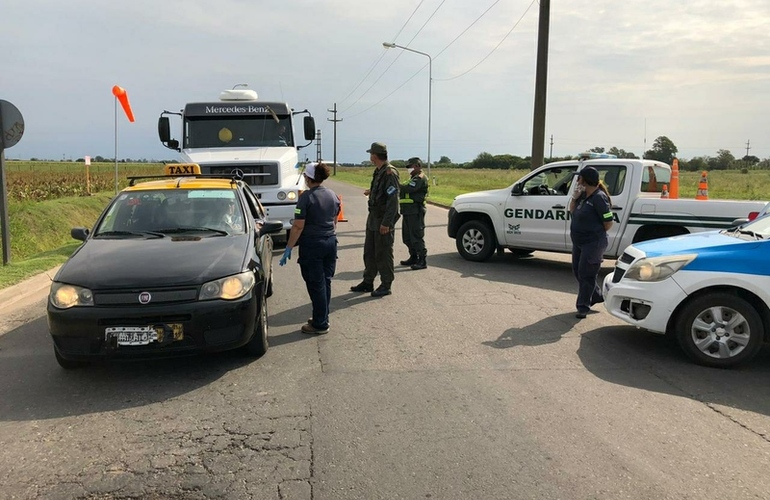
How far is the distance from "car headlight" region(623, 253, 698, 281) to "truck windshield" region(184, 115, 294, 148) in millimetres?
8974

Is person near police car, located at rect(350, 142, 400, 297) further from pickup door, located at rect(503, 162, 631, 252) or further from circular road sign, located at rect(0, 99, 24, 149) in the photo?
circular road sign, located at rect(0, 99, 24, 149)

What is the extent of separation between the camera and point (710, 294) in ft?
16.4

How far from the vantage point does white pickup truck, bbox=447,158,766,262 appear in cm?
821

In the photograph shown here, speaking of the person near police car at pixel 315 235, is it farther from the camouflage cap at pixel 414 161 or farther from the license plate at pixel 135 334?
the camouflage cap at pixel 414 161

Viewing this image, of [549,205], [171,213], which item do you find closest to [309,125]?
[549,205]

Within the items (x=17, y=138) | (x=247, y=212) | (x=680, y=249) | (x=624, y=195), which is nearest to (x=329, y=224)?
(x=247, y=212)

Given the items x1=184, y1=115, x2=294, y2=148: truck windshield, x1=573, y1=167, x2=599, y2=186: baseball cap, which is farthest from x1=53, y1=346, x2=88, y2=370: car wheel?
x1=184, y1=115, x2=294, y2=148: truck windshield

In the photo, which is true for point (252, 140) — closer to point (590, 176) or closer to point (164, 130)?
point (164, 130)

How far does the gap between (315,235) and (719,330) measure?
3.84 meters

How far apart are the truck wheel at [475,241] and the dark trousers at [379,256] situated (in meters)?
3.08

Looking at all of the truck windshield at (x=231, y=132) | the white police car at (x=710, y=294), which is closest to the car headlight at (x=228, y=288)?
the white police car at (x=710, y=294)

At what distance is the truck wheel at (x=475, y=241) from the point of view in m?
10.3

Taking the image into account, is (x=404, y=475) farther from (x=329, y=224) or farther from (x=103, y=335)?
(x=329, y=224)

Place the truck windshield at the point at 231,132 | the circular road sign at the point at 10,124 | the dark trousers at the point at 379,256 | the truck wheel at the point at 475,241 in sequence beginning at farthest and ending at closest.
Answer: the truck windshield at the point at 231,132
the truck wheel at the point at 475,241
the circular road sign at the point at 10,124
the dark trousers at the point at 379,256
